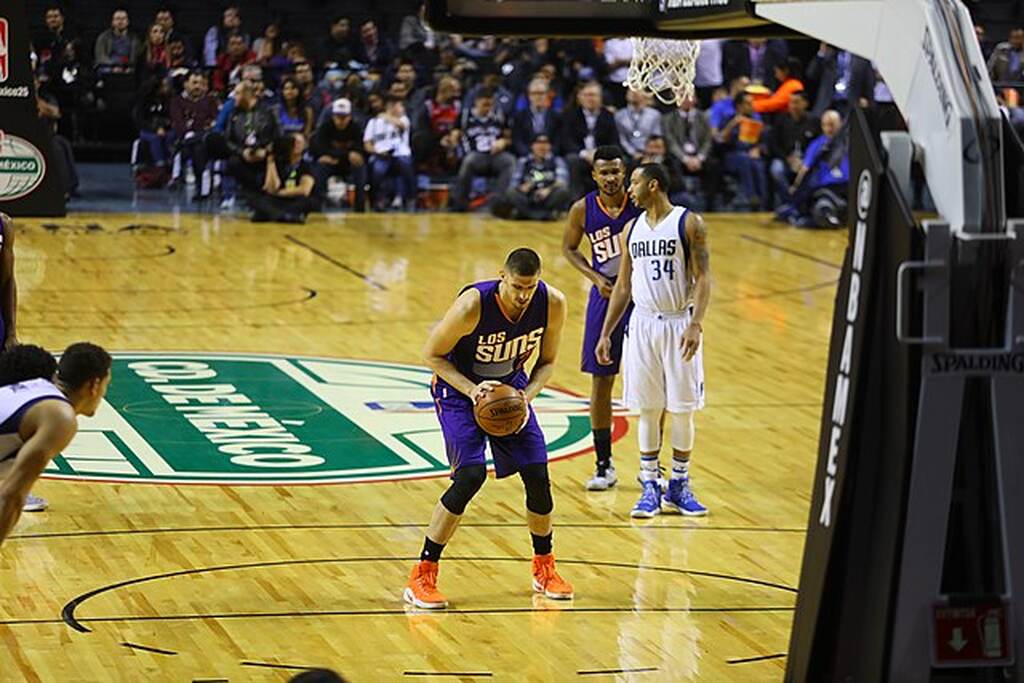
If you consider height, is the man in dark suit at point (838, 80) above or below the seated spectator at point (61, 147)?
above

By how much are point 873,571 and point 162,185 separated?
18.0 m

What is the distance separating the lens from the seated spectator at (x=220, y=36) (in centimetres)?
2322

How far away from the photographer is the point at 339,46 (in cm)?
2395

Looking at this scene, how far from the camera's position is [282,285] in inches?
671

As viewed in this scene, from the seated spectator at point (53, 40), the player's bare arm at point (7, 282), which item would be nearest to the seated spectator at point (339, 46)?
the seated spectator at point (53, 40)

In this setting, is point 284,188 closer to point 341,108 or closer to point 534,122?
point 341,108

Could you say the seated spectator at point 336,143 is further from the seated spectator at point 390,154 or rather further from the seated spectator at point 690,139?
the seated spectator at point 690,139

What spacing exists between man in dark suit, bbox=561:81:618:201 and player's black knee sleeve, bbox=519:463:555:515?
13515 mm

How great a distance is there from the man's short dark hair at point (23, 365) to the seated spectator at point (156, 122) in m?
15.6

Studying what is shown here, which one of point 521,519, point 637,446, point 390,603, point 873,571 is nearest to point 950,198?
point 873,571

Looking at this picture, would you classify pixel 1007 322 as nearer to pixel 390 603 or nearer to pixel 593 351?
pixel 390 603

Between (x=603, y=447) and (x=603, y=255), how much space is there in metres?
1.09

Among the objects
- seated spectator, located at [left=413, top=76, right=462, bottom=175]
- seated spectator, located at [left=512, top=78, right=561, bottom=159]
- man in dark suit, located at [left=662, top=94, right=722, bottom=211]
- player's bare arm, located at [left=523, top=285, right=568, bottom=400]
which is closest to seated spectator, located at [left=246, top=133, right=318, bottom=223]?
Answer: seated spectator, located at [left=413, top=76, right=462, bottom=175]

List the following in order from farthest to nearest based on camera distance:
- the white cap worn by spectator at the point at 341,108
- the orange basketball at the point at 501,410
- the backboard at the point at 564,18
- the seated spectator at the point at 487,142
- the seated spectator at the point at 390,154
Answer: the seated spectator at the point at 487,142 → the seated spectator at the point at 390,154 → the white cap worn by spectator at the point at 341,108 → the orange basketball at the point at 501,410 → the backboard at the point at 564,18
